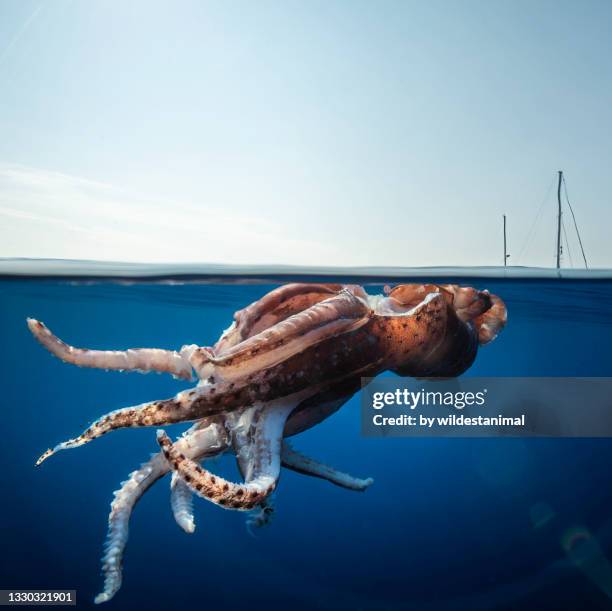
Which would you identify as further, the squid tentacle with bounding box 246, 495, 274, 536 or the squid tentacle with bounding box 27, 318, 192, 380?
the squid tentacle with bounding box 246, 495, 274, 536

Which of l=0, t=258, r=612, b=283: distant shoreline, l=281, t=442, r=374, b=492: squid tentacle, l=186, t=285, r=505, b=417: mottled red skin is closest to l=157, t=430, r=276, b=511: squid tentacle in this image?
l=186, t=285, r=505, b=417: mottled red skin

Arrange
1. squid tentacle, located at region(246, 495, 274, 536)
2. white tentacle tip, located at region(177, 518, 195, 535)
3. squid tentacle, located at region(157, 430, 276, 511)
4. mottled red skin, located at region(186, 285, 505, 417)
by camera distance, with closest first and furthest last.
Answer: squid tentacle, located at region(157, 430, 276, 511) < white tentacle tip, located at region(177, 518, 195, 535) < mottled red skin, located at region(186, 285, 505, 417) < squid tentacle, located at region(246, 495, 274, 536)

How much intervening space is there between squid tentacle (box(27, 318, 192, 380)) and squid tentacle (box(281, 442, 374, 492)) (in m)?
1.21

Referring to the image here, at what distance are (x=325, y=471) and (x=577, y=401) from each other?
3.84 m

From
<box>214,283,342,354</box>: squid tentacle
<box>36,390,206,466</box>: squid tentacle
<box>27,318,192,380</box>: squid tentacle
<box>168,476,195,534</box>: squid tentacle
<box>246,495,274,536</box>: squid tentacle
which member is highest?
<box>214,283,342,354</box>: squid tentacle

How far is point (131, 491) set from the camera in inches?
139

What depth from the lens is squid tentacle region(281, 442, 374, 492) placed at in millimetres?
4379

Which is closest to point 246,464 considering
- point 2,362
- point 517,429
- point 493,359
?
→ point 517,429

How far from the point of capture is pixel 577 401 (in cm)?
670

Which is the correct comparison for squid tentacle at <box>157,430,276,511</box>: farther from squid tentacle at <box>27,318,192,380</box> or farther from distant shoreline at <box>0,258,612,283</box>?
distant shoreline at <box>0,258,612,283</box>

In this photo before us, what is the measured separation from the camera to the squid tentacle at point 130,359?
3646 millimetres

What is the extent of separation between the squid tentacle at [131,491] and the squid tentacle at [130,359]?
42 centimetres

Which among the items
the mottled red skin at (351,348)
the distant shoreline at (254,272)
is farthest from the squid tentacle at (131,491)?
the distant shoreline at (254,272)

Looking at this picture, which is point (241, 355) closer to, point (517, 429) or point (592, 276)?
point (517, 429)
